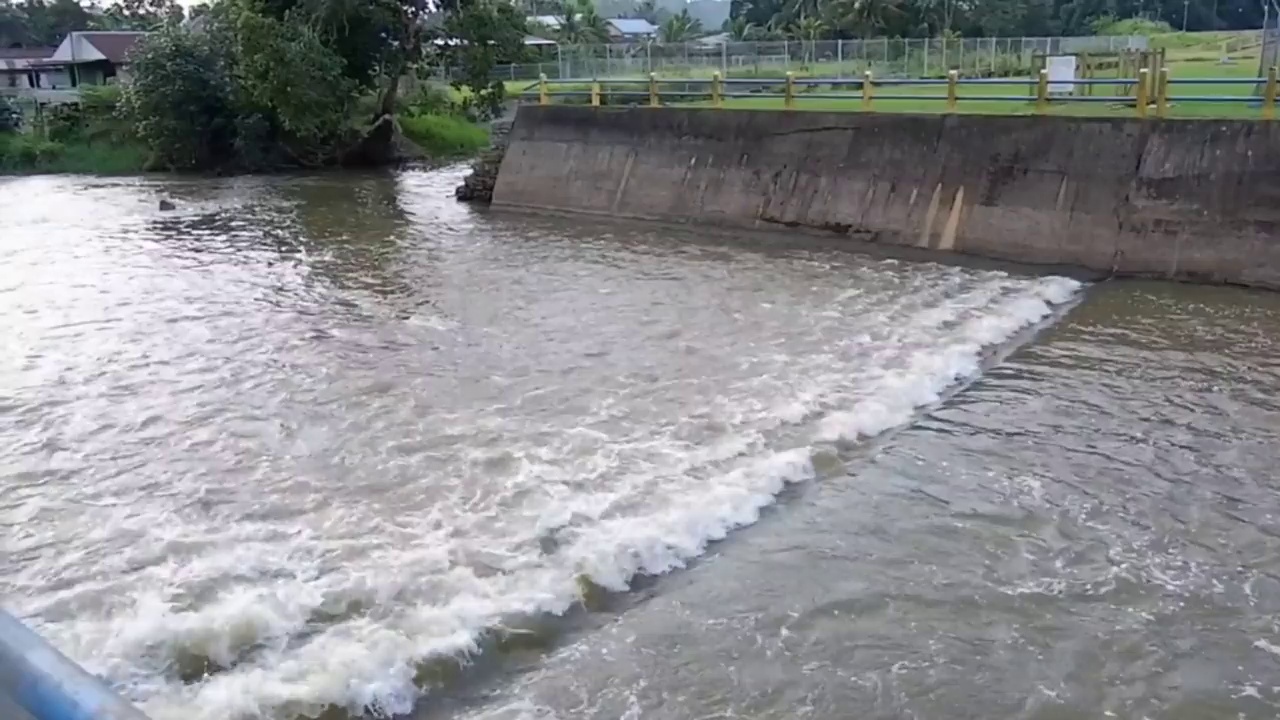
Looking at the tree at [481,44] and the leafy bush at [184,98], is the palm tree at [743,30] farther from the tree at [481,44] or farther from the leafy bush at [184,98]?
the leafy bush at [184,98]

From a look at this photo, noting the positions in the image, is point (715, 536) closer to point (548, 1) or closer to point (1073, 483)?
point (1073, 483)

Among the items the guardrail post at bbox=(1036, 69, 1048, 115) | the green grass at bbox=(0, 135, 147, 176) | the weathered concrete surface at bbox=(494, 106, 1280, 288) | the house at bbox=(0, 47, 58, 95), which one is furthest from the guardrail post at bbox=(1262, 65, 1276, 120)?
the house at bbox=(0, 47, 58, 95)

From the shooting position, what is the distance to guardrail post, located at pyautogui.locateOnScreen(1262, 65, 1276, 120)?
15016mm

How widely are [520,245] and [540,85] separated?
7856 mm

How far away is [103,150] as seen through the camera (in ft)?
121

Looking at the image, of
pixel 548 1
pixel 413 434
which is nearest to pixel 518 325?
pixel 413 434

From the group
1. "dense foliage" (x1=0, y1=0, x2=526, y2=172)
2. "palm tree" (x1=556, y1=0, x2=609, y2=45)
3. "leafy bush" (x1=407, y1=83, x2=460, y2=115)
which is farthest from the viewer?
"palm tree" (x1=556, y1=0, x2=609, y2=45)

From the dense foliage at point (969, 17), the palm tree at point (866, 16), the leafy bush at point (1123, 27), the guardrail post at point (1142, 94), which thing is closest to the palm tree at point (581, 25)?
the dense foliage at point (969, 17)

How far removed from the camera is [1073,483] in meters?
8.30

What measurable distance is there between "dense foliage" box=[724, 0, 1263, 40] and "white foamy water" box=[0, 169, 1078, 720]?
114 ft

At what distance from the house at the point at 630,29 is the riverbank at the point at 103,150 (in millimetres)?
41916

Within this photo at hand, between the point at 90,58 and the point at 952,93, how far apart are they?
50.8m

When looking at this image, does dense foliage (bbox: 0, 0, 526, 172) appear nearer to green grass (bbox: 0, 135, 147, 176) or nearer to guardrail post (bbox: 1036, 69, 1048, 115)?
green grass (bbox: 0, 135, 147, 176)

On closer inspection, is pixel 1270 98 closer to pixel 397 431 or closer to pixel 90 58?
pixel 397 431
